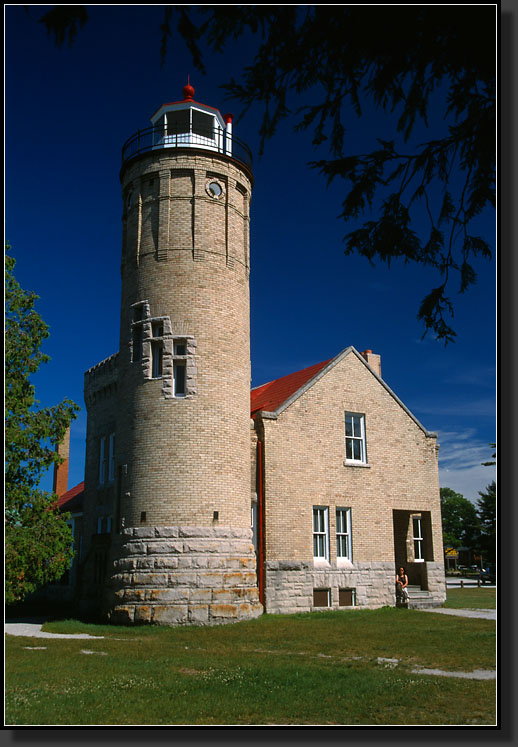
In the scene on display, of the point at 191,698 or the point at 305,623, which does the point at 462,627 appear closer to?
the point at 305,623

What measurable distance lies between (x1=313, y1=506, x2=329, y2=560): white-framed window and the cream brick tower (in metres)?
3.48

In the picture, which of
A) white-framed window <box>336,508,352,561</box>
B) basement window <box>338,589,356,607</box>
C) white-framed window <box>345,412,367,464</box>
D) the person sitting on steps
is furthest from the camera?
white-framed window <box>345,412,367,464</box>

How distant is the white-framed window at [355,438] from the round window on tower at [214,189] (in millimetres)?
9138

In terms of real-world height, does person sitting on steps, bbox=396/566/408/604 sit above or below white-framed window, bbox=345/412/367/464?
below

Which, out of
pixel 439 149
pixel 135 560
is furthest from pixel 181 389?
pixel 439 149

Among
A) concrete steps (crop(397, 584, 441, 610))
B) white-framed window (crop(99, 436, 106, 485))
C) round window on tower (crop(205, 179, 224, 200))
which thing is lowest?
concrete steps (crop(397, 584, 441, 610))

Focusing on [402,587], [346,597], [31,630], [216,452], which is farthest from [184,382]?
[402,587]

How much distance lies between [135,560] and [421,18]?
15.8m

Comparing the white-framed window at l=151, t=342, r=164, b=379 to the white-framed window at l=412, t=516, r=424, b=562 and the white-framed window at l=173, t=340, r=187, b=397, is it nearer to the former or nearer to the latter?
the white-framed window at l=173, t=340, r=187, b=397

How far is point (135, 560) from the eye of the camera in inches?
748

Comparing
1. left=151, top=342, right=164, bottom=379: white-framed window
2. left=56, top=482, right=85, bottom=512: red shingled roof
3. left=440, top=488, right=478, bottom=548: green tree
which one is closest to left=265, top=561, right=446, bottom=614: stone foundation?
left=151, top=342, right=164, bottom=379: white-framed window

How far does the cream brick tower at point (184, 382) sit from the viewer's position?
18.9 metres

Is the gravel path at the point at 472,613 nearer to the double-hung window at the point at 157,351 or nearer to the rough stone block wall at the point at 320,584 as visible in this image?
the rough stone block wall at the point at 320,584

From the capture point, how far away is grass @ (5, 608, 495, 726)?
25.6 feet
